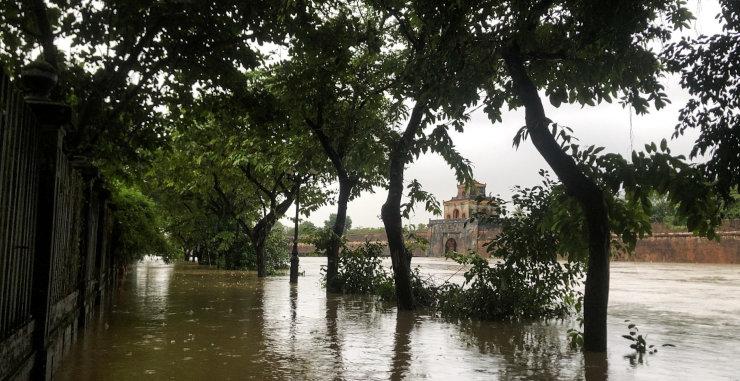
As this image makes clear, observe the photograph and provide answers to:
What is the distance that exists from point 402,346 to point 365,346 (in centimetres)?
53

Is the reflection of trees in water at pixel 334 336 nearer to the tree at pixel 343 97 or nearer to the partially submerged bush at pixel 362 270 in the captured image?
the partially submerged bush at pixel 362 270

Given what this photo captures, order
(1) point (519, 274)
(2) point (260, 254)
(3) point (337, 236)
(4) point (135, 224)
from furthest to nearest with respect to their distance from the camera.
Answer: (2) point (260, 254) < (3) point (337, 236) < (4) point (135, 224) < (1) point (519, 274)

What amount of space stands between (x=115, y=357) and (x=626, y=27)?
280 inches

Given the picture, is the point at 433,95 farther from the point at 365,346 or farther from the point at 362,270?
the point at 362,270

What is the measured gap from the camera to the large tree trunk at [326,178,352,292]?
16989 millimetres

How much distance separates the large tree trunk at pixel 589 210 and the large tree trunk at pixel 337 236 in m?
9.42

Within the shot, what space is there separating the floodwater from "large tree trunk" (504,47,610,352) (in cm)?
56

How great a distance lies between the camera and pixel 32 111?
14.6 feet

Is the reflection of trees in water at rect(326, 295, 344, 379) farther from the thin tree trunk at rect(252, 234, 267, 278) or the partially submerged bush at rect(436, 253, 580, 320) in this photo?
the thin tree trunk at rect(252, 234, 267, 278)

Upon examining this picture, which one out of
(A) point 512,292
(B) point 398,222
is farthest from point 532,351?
(B) point 398,222

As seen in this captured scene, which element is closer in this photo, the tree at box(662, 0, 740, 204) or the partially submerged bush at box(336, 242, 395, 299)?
the tree at box(662, 0, 740, 204)

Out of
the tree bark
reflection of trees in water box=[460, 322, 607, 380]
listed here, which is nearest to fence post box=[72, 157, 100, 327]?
reflection of trees in water box=[460, 322, 607, 380]

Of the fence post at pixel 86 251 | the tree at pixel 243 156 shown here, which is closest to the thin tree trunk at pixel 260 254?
the tree at pixel 243 156

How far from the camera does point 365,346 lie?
27.6 ft
